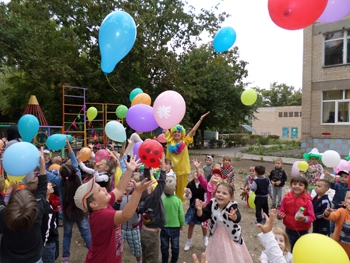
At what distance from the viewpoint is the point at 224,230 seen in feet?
8.77

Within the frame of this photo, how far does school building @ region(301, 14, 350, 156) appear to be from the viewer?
1341 cm

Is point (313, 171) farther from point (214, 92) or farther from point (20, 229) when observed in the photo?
point (214, 92)

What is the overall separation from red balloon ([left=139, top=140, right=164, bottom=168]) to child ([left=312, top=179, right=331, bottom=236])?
2.16m

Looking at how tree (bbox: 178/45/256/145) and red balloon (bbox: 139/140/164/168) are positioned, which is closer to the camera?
red balloon (bbox: 139/140/164/168)

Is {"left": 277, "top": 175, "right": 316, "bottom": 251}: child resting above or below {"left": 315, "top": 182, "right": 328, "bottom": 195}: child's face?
below

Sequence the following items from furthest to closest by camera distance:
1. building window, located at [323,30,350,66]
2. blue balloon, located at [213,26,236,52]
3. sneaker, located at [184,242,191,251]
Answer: building window, located at [323,30,350,66], blue balloon, located at [213,26,236,52], sneaker, located at [184,242,191,251]

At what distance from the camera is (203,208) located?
9.45ft

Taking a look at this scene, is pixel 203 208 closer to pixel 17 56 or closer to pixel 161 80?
pixel 17 56

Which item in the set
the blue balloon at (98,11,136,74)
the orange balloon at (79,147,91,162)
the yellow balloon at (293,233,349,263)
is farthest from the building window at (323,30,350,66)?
the yellow balloon at (293,233,349,263)

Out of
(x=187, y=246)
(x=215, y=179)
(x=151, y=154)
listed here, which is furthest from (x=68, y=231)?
(x=215, y=179)

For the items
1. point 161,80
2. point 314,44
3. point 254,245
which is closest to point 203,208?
point 254,245

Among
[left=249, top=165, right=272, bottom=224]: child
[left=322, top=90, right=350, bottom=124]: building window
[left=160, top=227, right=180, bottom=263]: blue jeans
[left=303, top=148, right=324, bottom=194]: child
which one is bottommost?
[left=160, top=227, right=180, bottom=263]: blue jeans

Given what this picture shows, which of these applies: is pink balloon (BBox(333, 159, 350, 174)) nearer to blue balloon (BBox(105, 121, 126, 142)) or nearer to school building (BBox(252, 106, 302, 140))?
blue balloon (BBox(105, 121, 126, 142))

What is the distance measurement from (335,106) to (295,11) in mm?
12929
